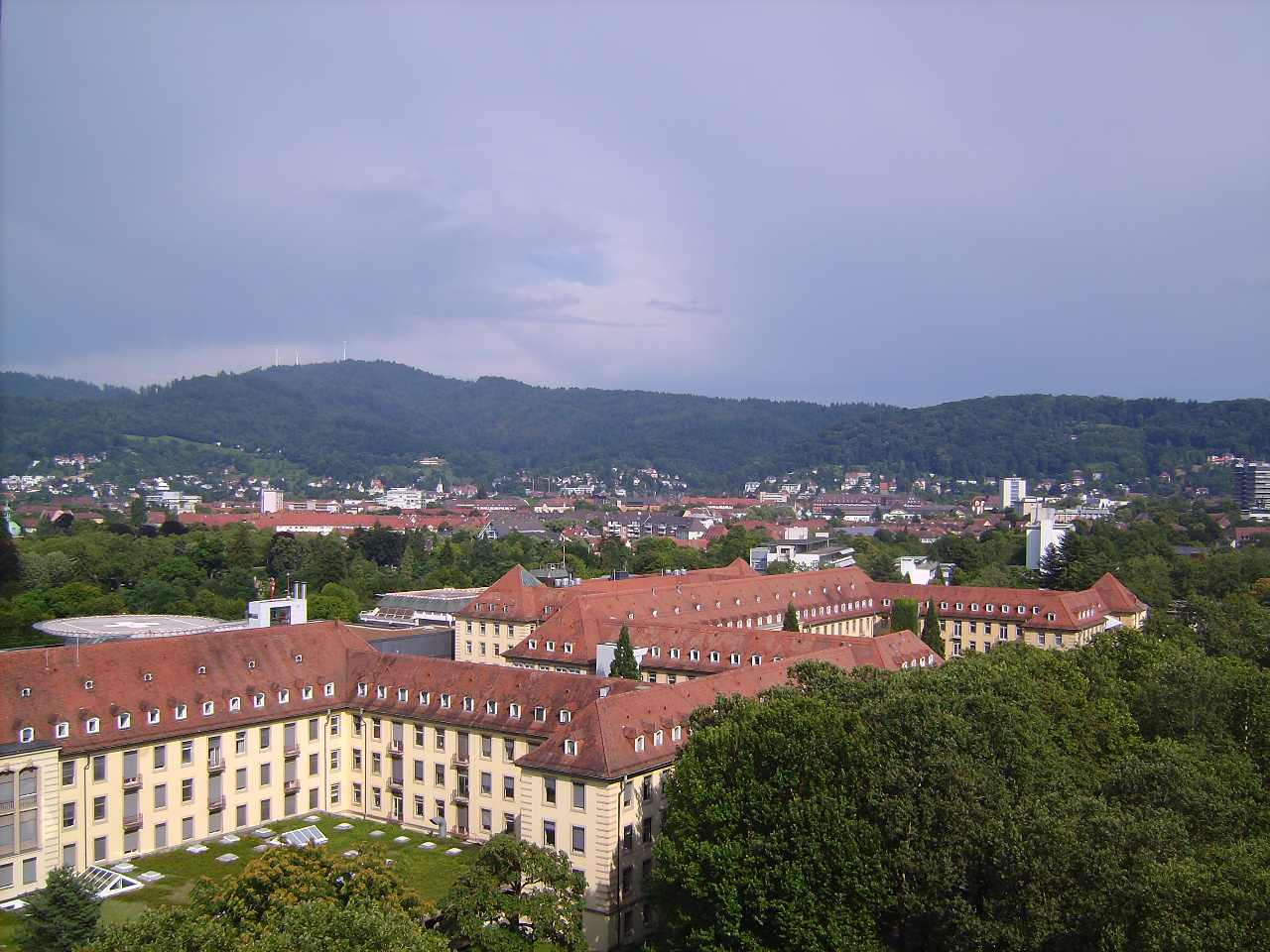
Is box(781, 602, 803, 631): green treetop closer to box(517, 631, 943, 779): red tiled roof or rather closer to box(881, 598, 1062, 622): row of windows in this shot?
box(881, 598, 1062, 622): row of windows

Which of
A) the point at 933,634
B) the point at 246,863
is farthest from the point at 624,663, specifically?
the point at 933,634

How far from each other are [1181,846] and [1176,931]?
5181 mm

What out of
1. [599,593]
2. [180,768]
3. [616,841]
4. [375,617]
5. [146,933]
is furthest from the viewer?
[375,617]

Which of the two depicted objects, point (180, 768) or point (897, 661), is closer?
point (180, 768)

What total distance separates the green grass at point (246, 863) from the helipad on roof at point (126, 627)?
13626 millimetres

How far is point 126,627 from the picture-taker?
63906 mm

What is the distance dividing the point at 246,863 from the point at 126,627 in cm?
2402

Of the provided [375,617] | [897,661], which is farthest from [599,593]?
[375,617]

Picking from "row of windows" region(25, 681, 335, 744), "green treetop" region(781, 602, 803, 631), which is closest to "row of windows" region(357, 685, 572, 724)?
"row of windows" region(25, 681, 335, 744)

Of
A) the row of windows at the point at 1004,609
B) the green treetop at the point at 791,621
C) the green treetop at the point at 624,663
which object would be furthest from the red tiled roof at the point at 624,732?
the row of windows at the point at 1004,609

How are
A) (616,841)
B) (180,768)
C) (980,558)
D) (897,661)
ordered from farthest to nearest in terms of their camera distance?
(980,558) < (897,661) < (180,768) < (616,841)

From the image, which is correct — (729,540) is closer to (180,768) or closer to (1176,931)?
(180,768)

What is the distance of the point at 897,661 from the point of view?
6450cm

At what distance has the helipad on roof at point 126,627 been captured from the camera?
197 ft
